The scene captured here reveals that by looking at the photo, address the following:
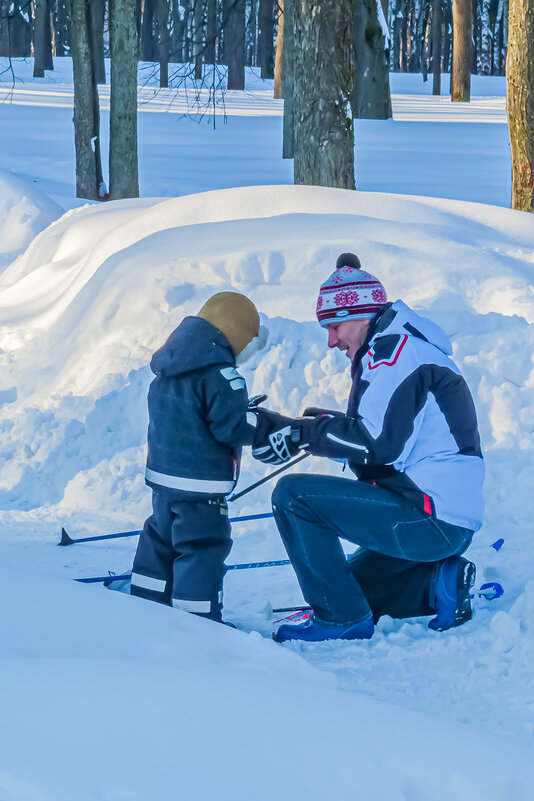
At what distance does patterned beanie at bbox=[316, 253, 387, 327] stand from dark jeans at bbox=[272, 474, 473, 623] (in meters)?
0.67

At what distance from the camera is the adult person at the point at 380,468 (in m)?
3.87

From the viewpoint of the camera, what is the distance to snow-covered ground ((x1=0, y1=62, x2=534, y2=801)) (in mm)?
2098

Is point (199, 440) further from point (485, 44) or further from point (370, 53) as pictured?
point (485, 44)

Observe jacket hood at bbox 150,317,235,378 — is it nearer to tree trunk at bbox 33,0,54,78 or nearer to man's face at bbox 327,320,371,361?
man's face at bbox 327,320,371,361

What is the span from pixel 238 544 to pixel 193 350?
1766mm

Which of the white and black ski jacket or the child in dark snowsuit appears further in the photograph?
the child in dark snowsuit

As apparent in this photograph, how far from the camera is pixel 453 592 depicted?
13.5 feet

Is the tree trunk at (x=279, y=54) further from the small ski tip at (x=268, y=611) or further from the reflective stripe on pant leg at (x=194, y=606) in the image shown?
the reflective stripe on pant leg at (x=194, y=606)

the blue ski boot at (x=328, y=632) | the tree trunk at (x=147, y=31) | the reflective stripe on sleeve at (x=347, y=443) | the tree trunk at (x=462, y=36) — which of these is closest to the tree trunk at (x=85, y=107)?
the reflective stripe on sleeve at (x=347, y=443)

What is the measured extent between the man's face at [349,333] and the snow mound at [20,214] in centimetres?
1145

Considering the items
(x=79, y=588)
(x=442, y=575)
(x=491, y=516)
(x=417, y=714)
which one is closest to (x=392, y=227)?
(x=491, y=516)

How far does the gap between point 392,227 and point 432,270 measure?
0.93 metres

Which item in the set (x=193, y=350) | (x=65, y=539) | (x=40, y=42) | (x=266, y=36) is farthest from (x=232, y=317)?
(x=266, y=36)

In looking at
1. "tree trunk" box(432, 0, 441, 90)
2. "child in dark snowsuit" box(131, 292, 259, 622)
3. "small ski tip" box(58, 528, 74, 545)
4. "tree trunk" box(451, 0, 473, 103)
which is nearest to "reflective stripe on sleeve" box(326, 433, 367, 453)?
"child in dark snowsuit" box(131, 292, 259, 622)
